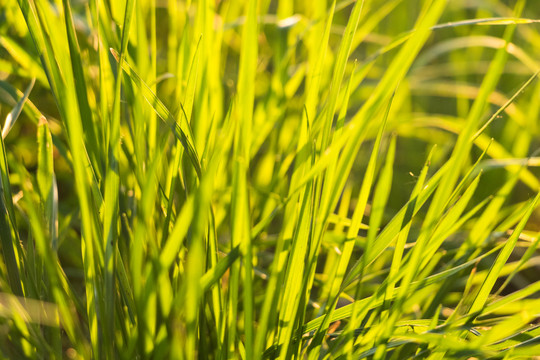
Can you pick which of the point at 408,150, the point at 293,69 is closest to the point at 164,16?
the point at 293,69

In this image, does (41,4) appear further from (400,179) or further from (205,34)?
(400,179)

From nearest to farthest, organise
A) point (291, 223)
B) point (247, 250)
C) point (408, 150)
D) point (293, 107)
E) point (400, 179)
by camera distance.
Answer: point (247, 250)
point (291, 223)
point (293, 107)
point (400, 179)
point (408, 150)

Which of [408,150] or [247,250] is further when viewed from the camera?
[408,150]

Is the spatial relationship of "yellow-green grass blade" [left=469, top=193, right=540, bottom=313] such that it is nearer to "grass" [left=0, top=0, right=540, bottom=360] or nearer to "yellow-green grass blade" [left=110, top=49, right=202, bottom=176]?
"grass" [left=0, top=0, right=540, bottom=360]

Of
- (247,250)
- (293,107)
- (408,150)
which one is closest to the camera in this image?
(247,250)

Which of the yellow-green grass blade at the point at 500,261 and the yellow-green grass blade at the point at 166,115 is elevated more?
the yellow-green grass blade at the point at 166,115

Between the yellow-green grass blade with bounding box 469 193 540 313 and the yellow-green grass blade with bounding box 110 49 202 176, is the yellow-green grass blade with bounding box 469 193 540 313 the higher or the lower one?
the lower one

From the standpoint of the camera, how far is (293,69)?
35.8 inches

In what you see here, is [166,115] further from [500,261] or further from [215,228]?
[500,261]

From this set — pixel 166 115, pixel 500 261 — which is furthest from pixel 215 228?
pixel 500 261

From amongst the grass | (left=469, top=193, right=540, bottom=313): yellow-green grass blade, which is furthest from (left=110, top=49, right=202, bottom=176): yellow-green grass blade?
(left=469, top=193, right=540, bottom=313): yellow-green grass blade

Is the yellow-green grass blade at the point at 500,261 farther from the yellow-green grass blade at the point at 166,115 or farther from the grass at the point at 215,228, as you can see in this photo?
the yellow-green grass blade at the point at 166,115

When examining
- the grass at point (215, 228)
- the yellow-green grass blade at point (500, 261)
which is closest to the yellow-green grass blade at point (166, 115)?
the grass at point (215, 228)

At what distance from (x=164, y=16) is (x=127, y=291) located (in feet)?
3.23
